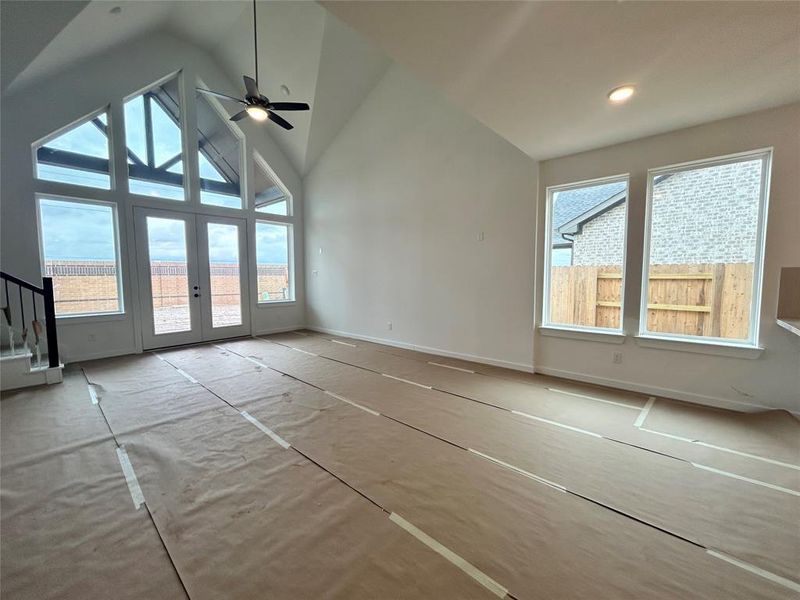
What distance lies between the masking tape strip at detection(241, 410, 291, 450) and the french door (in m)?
3.67

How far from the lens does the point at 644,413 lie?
2.89 metres

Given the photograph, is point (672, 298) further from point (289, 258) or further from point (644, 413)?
point (289, 258)

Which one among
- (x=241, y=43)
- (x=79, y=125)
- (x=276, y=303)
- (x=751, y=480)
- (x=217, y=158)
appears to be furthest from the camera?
(x=276, y=303)

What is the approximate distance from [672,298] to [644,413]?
127cm

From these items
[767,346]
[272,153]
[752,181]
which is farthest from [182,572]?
[272,153]

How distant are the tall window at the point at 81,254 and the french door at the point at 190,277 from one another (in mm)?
339

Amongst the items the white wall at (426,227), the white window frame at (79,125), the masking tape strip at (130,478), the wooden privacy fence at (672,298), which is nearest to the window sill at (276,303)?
the white wall at (426,227)

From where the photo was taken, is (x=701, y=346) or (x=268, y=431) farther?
(x=701, y=346)

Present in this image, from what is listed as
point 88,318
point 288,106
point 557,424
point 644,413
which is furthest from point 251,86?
point 644,413

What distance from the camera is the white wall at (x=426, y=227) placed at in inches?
163

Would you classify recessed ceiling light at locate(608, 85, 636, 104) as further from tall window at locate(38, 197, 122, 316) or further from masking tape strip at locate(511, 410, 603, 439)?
tall window at locate(38, 197, 122, 316)

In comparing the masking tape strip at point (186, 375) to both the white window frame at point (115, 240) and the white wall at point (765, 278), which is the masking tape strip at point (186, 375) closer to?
the white window frame at point (115, 240)

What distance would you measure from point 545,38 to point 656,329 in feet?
9.95

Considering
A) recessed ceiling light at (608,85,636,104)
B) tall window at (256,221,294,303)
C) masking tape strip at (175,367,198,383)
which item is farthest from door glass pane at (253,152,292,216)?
recessed ceiling light at (608,85,636,104)
